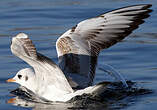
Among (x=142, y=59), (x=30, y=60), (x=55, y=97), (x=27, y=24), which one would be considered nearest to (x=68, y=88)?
(x=55, y=97)

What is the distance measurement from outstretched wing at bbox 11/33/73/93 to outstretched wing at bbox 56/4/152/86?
24.0 inches

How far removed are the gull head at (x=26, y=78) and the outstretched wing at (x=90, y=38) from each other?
1.88 feet

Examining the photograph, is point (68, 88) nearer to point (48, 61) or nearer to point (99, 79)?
point (48, 61)

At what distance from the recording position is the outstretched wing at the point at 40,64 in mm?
7691

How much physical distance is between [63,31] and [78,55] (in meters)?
3.46

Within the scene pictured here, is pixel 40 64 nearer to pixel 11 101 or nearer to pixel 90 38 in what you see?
pixel 11 101

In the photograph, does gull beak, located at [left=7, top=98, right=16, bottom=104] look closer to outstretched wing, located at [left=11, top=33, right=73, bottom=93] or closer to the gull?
the gull

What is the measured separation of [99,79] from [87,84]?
2.50 feet

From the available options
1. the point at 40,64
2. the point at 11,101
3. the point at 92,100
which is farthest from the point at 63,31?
the point at 40,64

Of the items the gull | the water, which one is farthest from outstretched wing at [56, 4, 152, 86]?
the water

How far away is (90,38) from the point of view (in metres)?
9.47

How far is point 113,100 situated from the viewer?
9.05m

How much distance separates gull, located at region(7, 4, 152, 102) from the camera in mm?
8812

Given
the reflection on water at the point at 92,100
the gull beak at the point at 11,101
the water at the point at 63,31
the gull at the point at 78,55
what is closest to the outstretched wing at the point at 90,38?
the gull at the point at 78,55
